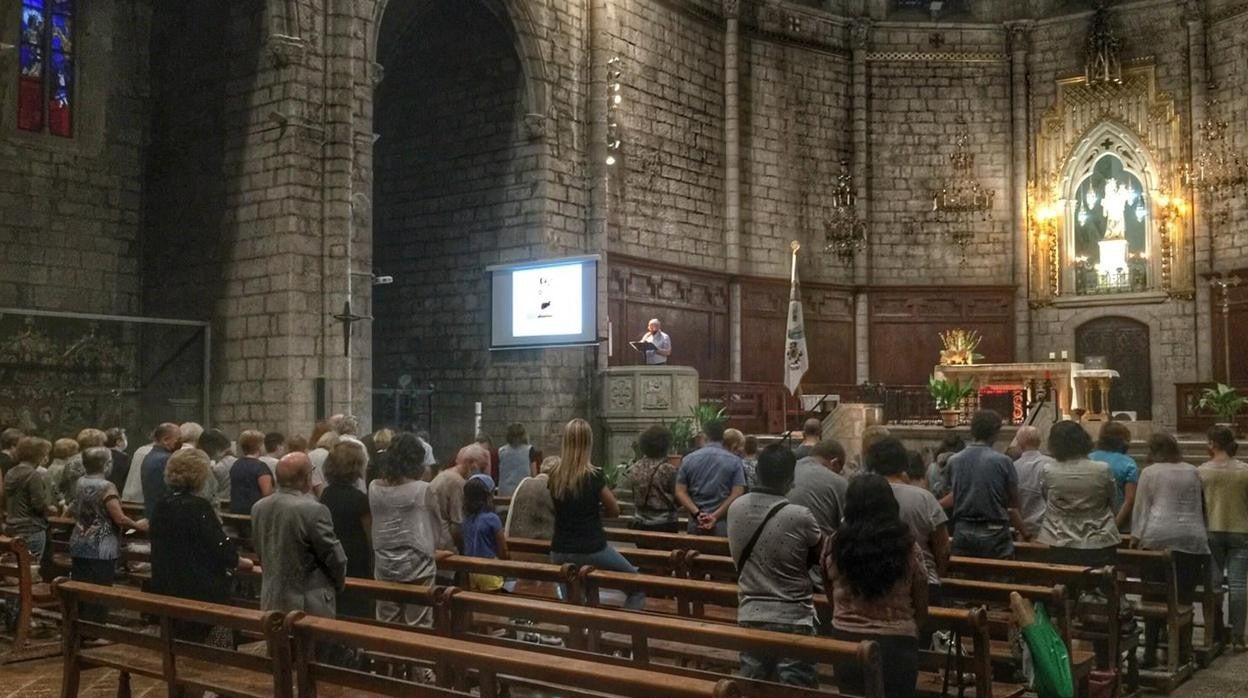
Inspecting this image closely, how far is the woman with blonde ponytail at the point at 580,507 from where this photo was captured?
6113 millimetres

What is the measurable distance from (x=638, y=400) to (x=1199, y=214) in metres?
11.9

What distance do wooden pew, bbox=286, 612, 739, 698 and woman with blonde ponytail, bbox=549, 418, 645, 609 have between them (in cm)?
170

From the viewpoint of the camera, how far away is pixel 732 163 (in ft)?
66.7

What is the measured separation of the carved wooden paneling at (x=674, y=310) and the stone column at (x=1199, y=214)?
8.74 meters

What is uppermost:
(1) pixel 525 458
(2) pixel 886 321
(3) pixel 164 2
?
(3) pixel 164 2

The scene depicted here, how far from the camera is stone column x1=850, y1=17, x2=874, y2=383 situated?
22250mm

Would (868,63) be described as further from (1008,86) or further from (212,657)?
(212,657)

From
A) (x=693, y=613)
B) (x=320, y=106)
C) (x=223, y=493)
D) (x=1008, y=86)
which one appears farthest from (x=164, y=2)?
(x=1008, y=86)

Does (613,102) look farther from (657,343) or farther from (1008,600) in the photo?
(1008,600)

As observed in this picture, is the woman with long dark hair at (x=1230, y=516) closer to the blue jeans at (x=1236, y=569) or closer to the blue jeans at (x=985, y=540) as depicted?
the blue jeans at (x=1236, y=569)

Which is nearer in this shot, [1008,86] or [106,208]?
[106,208]

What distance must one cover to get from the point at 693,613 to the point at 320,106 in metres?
9.09

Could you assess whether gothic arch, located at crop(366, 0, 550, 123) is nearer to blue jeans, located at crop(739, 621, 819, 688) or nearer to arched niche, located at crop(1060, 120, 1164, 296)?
arched niche, located at crop(1060, 120, 1164, 296)

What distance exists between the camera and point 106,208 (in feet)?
49.7
